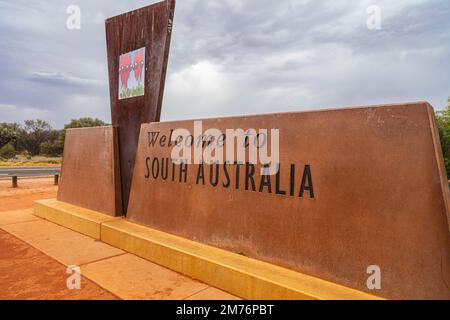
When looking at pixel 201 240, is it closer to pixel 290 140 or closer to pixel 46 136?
pixel 290 140

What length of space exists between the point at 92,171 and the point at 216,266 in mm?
3309

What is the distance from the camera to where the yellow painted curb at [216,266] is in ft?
6.88

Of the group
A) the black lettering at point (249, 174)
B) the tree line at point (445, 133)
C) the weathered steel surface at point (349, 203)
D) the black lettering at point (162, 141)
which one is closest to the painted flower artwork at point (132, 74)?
the black lettering at point (162, 141)

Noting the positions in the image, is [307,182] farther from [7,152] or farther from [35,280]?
[7,152]

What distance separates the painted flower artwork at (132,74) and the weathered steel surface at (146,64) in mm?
81

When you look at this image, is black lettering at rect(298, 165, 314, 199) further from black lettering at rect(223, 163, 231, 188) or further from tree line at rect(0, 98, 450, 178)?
tree line at rect(0, 98, 450, 178)

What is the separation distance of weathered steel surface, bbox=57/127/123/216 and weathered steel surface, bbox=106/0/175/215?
0.14 m

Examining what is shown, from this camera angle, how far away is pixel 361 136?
218 centimetres

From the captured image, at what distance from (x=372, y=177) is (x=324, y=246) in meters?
0.65

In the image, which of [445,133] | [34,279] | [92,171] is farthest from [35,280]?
[445,133]

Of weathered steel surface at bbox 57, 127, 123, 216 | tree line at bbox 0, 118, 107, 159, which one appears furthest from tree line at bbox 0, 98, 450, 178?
weathered steel surface at bbox 57, 127, 123, 216

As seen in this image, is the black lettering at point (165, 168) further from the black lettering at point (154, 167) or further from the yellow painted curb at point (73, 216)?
the yellow painted curb at point (73, 216)

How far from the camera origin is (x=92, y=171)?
4.92 m
